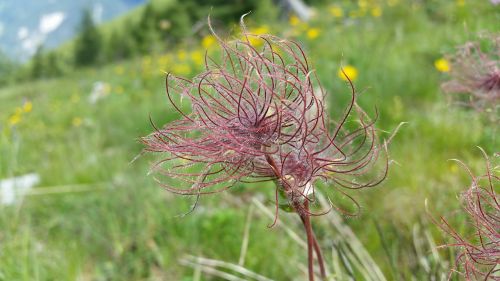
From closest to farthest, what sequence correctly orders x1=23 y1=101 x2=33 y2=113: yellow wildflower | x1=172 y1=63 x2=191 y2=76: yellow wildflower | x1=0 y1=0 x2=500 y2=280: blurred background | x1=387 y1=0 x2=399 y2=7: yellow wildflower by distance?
1. x1=0 y1=0 x2=500 y2=280: blurred background
2. x1=23 y1=101 x2=33 y2=113: yellow wildflower
3. x1=172 y1=63 x2=191 y2=76: yellow wildflower
4. x1=387 y1=0 x2=399 y2=7: yellow wildflower

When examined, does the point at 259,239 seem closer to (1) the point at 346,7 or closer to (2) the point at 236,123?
(2) the point at 236,123

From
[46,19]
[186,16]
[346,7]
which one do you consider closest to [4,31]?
[46,19]

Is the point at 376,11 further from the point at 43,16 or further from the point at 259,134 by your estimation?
the point at 43,16

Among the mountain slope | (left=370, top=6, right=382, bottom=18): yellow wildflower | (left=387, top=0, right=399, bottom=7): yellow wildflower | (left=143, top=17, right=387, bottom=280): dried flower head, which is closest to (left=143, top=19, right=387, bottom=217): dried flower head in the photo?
(left=143, top=17, right=387, bottom=280): dried flower head

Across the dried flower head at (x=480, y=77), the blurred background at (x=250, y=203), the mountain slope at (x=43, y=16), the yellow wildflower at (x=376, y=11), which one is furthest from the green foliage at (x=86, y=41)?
the mountain slope at (x=43, y=16)

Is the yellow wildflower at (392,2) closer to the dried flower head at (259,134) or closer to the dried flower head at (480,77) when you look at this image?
the dried flower head at (480,77)

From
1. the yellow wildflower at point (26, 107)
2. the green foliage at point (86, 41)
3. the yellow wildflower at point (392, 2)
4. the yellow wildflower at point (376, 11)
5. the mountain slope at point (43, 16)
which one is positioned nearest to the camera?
the yellow wildflower at point (26, 107)

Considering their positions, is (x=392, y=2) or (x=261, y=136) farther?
(x=392, y=2)

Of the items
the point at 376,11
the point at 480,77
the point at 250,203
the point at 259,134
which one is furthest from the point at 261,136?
the point at 376,11

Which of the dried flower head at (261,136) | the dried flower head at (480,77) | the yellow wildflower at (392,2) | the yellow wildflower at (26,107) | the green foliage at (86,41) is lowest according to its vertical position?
the dried flower head at (261,136)

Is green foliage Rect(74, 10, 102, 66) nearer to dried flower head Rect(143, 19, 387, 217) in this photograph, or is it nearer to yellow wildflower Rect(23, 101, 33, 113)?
yellow wildflower Rect(23, 101, 33, 113)

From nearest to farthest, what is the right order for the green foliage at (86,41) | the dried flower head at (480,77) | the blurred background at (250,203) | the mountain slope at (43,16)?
1. the dried flower head at (480,77)
2. the blurred background at (250,203)
3. the green foliage at (86,41)
4. the mountain slope at (43,16)
